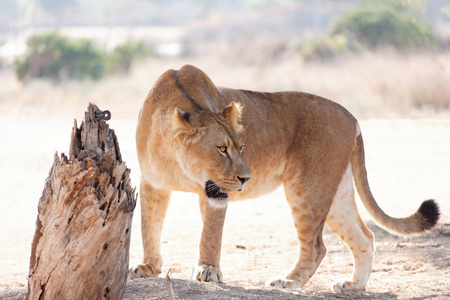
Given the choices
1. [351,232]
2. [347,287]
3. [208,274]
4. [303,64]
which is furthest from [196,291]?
[303,64]

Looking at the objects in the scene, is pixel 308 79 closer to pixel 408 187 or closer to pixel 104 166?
pixel 408 187

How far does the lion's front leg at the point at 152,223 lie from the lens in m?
4.02

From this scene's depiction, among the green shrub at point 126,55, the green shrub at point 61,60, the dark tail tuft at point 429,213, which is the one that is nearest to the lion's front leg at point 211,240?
the dark tail tuft at point 429,213

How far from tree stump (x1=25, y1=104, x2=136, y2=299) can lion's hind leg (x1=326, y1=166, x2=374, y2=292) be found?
2.01 meters

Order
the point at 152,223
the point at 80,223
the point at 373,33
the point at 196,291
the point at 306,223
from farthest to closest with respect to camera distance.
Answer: the point at 373,33
the point at 306,223
the point at 152,223
the point at 196,291
the point at 80,223

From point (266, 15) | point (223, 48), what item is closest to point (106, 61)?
point (223, 48)

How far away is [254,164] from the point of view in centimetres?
430

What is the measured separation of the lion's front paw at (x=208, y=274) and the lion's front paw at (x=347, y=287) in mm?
911

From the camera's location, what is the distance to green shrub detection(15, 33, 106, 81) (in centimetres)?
1912

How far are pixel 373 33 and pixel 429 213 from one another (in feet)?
67.9

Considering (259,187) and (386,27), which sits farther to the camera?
(386,27)

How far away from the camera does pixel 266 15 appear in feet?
181

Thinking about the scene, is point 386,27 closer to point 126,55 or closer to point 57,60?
point 126,55

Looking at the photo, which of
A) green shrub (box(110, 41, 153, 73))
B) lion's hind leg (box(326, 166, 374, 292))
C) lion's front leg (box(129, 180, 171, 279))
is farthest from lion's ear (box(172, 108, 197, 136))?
green shrub (box(110, 41, 153, 73))
